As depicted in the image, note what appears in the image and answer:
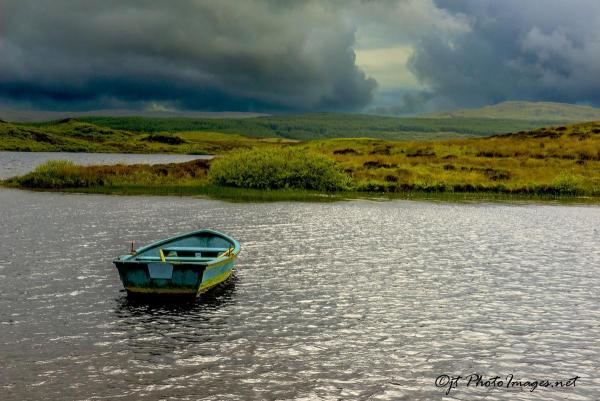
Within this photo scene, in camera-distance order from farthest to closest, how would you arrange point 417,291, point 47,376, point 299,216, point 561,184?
point 561,184
point 299,216
point 417,291
point 47,376

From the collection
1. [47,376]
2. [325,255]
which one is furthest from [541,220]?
[47,376]

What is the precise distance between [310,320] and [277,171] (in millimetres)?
54672

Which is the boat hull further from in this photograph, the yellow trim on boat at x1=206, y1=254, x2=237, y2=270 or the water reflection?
the water reflection

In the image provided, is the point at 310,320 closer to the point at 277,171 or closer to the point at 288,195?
the point at 288,195

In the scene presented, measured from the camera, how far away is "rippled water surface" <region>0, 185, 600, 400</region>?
14.8m

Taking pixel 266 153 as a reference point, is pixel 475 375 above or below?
below

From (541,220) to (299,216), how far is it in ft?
70.1

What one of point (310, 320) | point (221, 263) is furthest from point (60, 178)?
point (310, 320)

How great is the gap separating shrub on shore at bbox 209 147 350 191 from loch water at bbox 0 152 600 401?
1339 inches

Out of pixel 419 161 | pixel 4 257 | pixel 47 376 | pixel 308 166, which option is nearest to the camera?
pixel 47 376

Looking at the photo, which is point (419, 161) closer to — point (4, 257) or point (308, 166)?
point (308, 166)

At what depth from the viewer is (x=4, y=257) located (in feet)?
97.9

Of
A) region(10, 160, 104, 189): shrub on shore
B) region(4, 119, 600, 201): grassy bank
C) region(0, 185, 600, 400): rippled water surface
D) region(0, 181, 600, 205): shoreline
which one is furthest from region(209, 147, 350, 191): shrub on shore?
region(0, 185, 600, 400): rippled water surface

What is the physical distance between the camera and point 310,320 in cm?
2030
